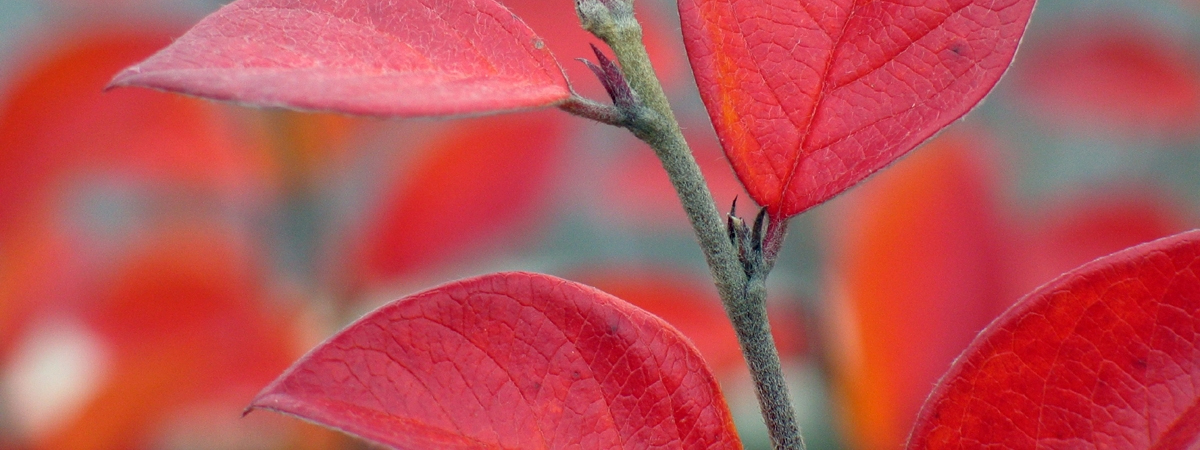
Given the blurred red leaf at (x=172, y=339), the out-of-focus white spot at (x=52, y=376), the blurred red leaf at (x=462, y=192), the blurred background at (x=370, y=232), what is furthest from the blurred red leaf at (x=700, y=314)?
the out-of-focus white spot at (x=52, y=376)

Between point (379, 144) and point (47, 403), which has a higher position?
point (379, 144)

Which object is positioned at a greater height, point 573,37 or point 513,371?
point 573,37

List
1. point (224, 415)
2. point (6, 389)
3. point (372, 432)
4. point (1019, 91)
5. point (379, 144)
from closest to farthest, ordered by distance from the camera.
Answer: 1. point (372, 432)
2. point (6, 389)
3. point (224, 415)
4. point (379, 144)
5. point (1019, 91)

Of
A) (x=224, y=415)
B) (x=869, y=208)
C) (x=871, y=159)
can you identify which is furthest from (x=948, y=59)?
(x=224, y=415)

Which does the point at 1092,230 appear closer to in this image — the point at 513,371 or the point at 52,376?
the point at 513,371

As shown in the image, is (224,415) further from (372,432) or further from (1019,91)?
(1019,91)

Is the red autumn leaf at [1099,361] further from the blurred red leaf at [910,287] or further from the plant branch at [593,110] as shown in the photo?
the blurred red leaf at [910,287]

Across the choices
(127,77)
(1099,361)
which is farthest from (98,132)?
(1099,361)

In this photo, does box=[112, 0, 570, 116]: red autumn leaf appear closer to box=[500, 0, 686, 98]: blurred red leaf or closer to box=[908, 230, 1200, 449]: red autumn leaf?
box=[908, 230, 1200, 449]: red autumn leaf
